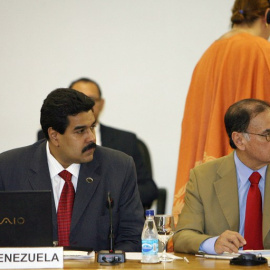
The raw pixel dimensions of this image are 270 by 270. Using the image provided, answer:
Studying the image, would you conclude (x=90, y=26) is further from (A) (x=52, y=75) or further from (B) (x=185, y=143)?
(B) (x=185, y=143)

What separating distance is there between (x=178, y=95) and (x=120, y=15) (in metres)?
0.86

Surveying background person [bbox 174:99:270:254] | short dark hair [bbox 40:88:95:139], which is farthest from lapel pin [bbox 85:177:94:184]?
background person [bbox 174:99:270:254]

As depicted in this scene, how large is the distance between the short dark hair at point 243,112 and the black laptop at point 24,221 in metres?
1.34

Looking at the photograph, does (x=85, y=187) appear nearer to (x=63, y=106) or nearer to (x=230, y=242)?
(x=63, y=106)

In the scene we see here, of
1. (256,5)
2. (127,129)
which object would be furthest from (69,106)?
(127,129)

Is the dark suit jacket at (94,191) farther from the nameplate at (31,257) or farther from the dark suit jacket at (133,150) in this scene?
the dark suit jacket at (133,150)

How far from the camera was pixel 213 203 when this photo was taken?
3594 millimetres

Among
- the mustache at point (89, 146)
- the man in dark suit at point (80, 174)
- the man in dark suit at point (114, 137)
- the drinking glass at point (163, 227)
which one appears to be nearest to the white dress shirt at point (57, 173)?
the man in dark suit at point (80, 174)

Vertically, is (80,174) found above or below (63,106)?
below

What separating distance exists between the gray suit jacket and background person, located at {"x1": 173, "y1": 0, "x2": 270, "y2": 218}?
53 cm

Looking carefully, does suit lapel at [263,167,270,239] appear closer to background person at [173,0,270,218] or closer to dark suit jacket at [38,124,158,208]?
background person at [173,0,270,218]

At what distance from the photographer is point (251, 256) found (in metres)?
2.82

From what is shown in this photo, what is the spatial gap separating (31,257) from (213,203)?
1225 mm

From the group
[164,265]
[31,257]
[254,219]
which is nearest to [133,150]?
[254,219]
